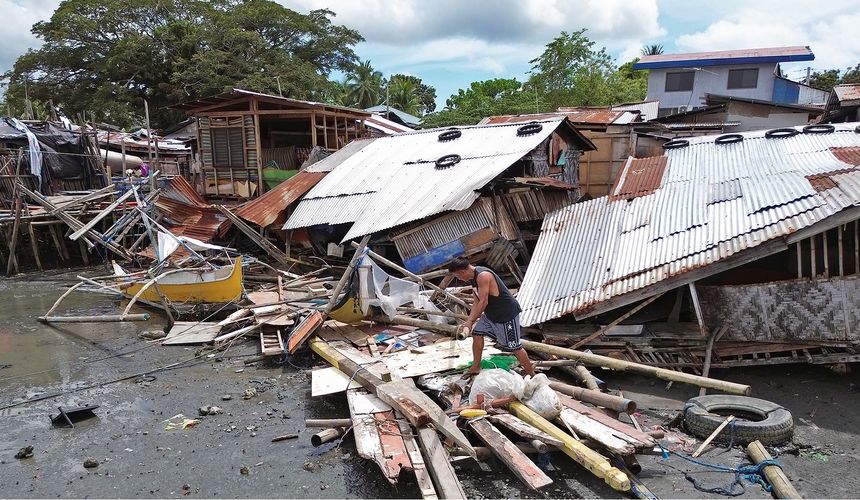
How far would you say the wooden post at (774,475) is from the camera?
5137mm

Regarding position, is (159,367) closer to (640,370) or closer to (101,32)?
(640,370)

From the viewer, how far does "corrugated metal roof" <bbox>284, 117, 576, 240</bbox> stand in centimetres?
1225

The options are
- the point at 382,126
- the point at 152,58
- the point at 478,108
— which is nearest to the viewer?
the point at 382,126

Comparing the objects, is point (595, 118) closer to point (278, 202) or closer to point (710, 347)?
point (278, 202)

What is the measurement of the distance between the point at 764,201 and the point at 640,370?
11.7ft

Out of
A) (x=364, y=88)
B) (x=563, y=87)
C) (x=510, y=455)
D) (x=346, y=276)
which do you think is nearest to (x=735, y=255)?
(x=510, y=455)

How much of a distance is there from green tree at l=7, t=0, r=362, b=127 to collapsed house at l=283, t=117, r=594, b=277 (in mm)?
16819

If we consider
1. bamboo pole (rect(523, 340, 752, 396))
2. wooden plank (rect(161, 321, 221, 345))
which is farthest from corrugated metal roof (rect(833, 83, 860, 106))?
wooden plank (rect(161, 321, 221, 345))

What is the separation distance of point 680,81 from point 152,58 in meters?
32.2

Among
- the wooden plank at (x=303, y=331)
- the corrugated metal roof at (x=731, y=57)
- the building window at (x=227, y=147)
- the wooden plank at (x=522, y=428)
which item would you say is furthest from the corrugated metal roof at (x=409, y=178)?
the corrugated metal roof at (x=731, y=57)

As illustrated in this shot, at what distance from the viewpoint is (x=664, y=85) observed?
34281mm

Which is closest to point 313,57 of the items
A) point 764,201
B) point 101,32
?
point 101,32

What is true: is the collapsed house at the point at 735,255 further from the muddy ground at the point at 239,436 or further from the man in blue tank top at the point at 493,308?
the man in blue tank top at the point at 493,308

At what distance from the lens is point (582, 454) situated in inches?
209
